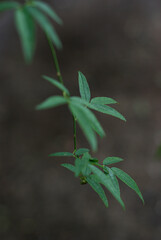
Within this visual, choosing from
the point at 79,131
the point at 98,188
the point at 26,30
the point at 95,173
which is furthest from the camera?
the point at 79,131

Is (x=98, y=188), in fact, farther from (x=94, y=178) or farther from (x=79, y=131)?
(x=79, y=131)

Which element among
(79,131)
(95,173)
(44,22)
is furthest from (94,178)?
(79,131)

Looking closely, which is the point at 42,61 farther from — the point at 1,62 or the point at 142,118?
the point at 142,118

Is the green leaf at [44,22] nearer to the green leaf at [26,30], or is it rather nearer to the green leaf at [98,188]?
the green leaf at [26,30]

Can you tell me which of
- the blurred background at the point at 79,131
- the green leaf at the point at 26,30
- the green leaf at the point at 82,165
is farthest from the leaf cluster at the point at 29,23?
the blurred background at the point at 79,131

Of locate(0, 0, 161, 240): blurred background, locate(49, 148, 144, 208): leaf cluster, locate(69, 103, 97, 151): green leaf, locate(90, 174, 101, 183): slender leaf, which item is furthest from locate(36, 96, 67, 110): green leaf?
locate(0, 0, 161, 240): blurred background

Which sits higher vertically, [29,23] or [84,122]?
[29,23]
